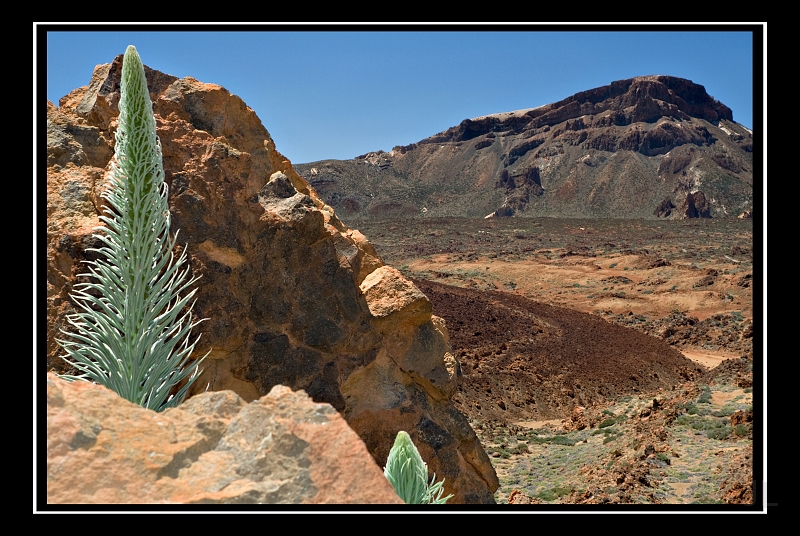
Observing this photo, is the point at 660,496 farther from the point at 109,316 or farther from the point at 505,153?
the point at 505,153

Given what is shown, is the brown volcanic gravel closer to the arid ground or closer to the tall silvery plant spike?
the arid ground

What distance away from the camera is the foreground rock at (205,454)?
177 cm

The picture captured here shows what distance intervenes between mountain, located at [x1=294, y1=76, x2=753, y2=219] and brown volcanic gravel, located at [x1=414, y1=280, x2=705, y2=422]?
231ft

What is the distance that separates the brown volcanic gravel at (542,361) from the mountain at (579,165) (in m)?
70.4

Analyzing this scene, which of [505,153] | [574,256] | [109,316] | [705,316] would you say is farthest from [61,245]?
[505,153]

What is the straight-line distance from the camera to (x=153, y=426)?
1955 mm

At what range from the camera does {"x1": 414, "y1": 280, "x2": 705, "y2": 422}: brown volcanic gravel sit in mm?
15008

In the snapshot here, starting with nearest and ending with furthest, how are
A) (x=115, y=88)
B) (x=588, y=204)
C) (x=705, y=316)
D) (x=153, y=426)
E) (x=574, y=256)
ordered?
(x=153, y=426) → (x=115, y=88) → (x=705, y=316) → (x=574, y=256) → (x=588, y=204)

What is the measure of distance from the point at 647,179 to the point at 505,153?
32.0 m

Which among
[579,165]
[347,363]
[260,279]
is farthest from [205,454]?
[579,165]

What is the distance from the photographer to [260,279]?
13.9ft

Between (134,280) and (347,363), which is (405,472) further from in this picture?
(347,363)
